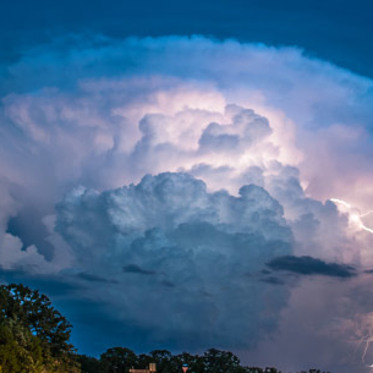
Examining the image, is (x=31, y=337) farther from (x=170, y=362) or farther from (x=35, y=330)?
(x=170, y=362)

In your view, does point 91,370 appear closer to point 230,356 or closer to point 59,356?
point 230,356

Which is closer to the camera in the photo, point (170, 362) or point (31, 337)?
point (31, 337)

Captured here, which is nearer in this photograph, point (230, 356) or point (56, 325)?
point (56, 325)

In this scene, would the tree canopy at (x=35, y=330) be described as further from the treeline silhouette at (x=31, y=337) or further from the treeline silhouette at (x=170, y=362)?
the treeline silhouette at (x=170, y=362)

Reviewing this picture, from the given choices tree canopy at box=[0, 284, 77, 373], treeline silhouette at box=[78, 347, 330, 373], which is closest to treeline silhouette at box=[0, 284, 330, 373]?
tree canopy at box=[0, 284, 77, 373]

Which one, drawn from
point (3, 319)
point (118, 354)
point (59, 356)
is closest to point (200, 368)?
point (118, 354)

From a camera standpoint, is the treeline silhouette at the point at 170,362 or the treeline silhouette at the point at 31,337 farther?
the treeline silhouette at the point at 170,362

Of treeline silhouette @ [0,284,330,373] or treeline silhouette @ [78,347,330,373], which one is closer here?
treeline silhouette @ [0,284,330,373]

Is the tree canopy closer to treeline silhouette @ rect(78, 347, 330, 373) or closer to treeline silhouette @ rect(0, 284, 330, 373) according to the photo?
treeline silhouette @ rect(0, 284, 330, 373)

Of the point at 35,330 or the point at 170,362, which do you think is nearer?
the point at 35,330

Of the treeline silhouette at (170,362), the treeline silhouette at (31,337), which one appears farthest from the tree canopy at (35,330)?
the treeline silhouette at (170,362)

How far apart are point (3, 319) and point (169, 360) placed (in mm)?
44675

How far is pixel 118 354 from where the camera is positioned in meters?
94.2

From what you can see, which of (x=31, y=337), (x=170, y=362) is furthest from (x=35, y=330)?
(x=170, y=362)
